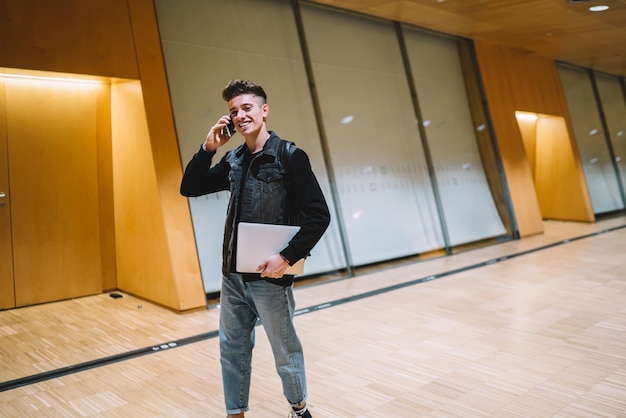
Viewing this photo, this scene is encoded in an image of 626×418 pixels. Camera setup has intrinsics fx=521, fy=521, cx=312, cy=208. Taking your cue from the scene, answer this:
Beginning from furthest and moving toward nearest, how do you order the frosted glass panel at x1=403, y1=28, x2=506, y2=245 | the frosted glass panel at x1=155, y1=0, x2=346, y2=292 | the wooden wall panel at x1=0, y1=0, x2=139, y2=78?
the frosted glass panel at x1=403, y1=28, x2=506, y2=245 < the frosted glass panel at x1=155, y1=0, x2=346, y2=292 < the wooden wall panel at x1=0, y1=0, x2=139, y2=78

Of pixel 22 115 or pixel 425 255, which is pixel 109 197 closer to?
pixel 22 115

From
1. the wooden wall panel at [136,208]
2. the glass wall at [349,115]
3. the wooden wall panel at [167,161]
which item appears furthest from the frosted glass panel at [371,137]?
the wooden wall panel at [136,208]

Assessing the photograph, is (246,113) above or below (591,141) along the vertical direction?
below

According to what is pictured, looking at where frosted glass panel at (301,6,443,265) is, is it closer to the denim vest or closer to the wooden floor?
the wooden floor

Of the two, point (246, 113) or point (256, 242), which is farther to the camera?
point (246, 113)

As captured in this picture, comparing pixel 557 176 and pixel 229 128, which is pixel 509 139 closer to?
pixel 557 176

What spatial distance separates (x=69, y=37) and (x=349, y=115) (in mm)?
3034

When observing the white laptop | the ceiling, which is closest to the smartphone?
the white laptop

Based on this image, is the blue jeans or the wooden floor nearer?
the blue jeans

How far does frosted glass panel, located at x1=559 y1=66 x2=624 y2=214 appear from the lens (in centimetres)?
950

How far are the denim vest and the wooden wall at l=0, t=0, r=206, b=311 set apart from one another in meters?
2.58

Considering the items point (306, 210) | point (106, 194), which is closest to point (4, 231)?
point (106, 194)

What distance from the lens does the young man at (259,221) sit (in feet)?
5.92

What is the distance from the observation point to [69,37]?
3975 millimetres
